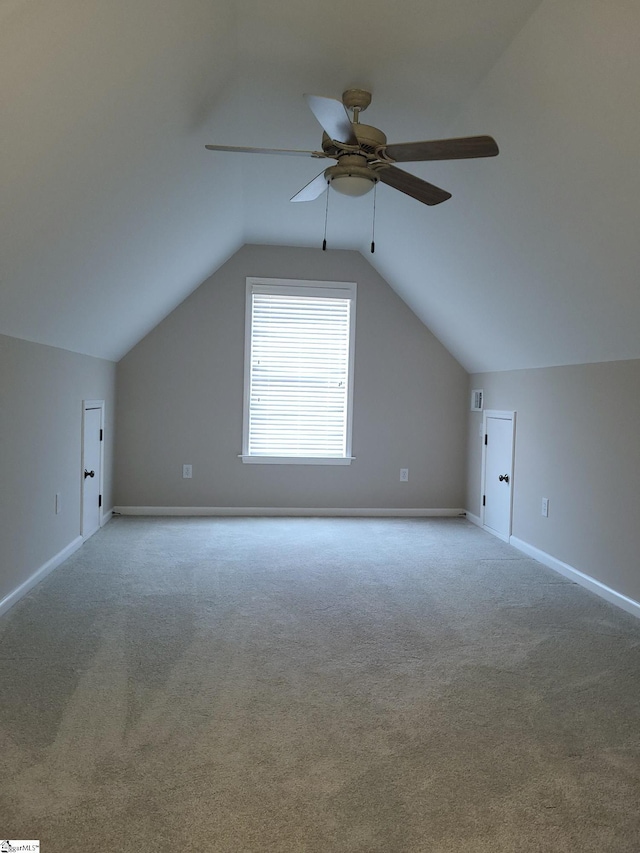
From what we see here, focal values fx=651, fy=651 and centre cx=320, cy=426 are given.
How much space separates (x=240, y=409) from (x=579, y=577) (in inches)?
132

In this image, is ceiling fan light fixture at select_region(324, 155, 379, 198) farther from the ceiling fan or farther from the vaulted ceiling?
the vaulted ceiling

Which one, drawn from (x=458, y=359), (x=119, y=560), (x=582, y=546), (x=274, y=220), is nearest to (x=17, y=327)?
(x=119, y=560)

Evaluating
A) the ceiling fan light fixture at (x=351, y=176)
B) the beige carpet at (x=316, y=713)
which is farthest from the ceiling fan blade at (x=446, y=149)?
the beige carpet at (x=316, y=713)

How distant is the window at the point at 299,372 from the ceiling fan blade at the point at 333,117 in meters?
3.51

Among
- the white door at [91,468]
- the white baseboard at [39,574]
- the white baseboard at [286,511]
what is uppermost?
the white door at [91,468]

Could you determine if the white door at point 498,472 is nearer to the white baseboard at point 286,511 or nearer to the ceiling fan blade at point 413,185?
the white baseboard at point 286,511

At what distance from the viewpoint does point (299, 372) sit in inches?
247

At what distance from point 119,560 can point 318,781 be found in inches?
111

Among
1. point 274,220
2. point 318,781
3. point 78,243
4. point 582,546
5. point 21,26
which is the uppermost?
point 274,220

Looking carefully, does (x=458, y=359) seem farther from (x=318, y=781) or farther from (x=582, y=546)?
(x=318, y=781)

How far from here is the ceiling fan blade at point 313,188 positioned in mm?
3154

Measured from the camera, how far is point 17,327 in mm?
3422

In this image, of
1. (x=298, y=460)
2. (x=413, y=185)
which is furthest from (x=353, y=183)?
(x=298, y=460)

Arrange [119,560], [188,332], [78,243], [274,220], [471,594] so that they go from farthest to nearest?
[188,332] < [274,220] < [119,560] < [471,594] < [78,243]
